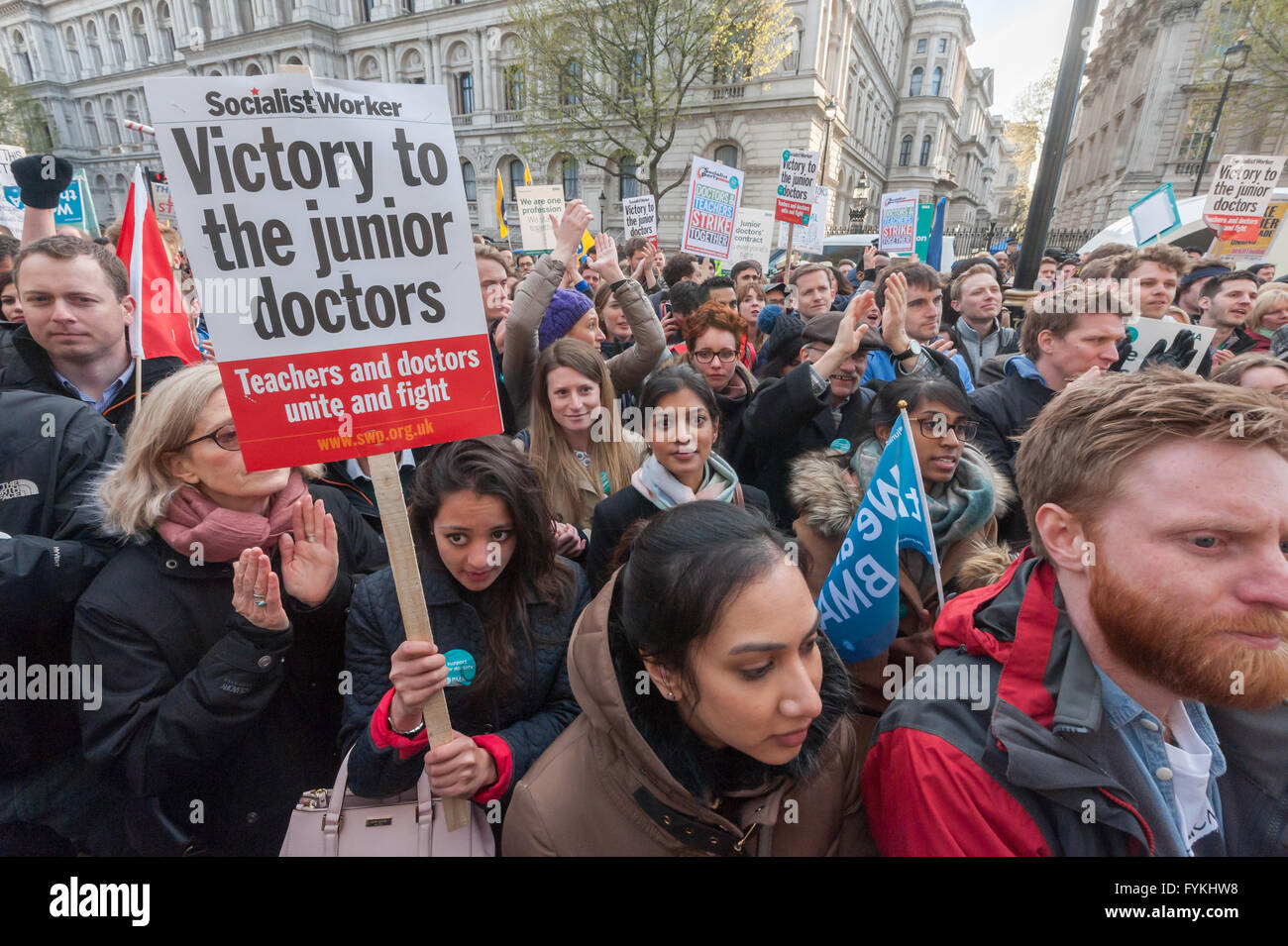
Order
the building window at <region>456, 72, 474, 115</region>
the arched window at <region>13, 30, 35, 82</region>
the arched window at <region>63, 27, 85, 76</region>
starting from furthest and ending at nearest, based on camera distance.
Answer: the arched window at <region>13, 30, 35, 82</region>, the arched window at <region>63, 27, 85, 76</region>, the building window at <region>456, 72, 474, 115</region>

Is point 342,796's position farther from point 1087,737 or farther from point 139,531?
point 1087,737

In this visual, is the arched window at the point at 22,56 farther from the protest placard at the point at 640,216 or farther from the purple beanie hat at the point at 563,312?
the purple beanie hat at the point at 563,312

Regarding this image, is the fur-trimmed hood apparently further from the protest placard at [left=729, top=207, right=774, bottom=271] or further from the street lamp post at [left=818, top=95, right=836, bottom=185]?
the street lamp post at [left=818, top=95, right=836, bottom=185]

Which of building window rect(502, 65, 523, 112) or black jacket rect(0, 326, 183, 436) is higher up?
building window rect(502, 65, 523, 112)

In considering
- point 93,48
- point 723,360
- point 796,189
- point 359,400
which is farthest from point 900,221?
point 93,48

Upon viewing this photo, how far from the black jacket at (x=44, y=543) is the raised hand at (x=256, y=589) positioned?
25.7 inches

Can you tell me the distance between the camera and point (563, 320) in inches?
150

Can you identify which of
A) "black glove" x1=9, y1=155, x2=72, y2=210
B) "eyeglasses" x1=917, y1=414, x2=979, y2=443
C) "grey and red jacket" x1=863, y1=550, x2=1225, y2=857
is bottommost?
"grey and red jacket" x1=863, y1=550, x2=1225, y2=857

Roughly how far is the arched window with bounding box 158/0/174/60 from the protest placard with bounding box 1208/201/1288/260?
65226mm

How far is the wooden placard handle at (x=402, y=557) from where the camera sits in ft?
4.74

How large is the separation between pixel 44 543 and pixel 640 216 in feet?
30.9

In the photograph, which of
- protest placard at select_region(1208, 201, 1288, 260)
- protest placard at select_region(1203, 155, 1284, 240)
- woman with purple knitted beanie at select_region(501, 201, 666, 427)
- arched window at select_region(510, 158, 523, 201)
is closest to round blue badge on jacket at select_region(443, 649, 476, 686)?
woman with purple knitted beanie at select_region(501, 201, 666, 427)

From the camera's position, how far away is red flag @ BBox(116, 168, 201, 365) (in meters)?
3.04

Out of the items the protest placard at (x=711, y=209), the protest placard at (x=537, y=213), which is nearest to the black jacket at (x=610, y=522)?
the protest placard at (x=711, y=209)
